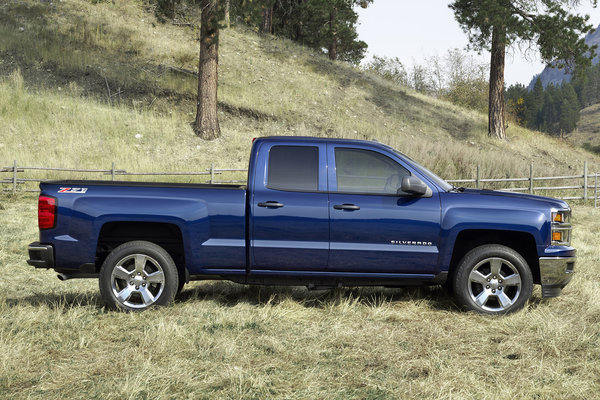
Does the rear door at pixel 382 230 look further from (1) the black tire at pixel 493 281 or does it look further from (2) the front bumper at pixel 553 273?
(2) the front bumper at pixel 553 273

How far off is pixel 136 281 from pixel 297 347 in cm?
207

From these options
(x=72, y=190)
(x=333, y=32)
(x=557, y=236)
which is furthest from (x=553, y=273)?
(x=333, y=32)

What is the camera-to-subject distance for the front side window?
6.20 meters

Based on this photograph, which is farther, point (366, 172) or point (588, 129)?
point (588, 129)

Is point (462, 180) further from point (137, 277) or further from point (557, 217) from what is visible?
point (137, 277)

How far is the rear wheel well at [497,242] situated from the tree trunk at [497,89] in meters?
21.3

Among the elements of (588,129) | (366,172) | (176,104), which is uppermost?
(588,129)

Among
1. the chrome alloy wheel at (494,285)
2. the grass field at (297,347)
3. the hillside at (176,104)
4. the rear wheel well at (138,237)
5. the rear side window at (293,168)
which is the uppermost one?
the hillside at (176,104)

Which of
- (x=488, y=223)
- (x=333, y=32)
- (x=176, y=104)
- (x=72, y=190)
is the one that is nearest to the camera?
(x=72, y=190)

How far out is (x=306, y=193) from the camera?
241 inches

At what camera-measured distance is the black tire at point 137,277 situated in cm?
605

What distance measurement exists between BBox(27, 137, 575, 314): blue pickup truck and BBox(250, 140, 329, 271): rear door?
0.03 ft

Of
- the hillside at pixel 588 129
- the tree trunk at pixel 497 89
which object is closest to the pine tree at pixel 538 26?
the tree trunk at pixel 497 89

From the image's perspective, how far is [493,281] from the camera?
6.18 metres
